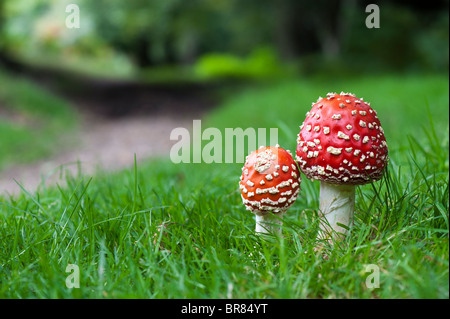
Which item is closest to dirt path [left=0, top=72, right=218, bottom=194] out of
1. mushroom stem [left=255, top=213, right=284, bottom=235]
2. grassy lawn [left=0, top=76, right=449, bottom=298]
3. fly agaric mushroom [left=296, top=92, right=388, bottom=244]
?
grassy lawn [left=0, top=76, right=449, bottom=298]

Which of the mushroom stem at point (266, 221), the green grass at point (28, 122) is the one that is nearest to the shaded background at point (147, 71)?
the green grass at point (28, 122)

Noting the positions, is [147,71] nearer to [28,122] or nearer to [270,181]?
[28,122]

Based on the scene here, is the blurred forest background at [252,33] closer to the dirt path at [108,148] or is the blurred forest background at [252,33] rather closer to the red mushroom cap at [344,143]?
the dirt path at [108,148]

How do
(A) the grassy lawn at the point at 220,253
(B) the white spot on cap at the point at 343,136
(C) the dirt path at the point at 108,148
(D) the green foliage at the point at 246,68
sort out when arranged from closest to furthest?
(A) the grassy lawn at the point at 220,253, (B) the white spot on cap at the point at 343,136, (C) the dirt path at the point at 108,148, (D) the green foliage at the point at 246,68

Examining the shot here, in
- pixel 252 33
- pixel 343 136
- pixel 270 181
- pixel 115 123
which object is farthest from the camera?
pixel 252 33

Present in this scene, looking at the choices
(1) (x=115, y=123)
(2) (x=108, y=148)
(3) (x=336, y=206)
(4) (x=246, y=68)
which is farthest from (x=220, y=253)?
(4) (x=246, y=68)

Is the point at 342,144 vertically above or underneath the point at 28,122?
underneath

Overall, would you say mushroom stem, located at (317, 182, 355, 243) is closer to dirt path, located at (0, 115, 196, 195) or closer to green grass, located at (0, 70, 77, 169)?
dirt path, located at (0, 115, 196, 195)
